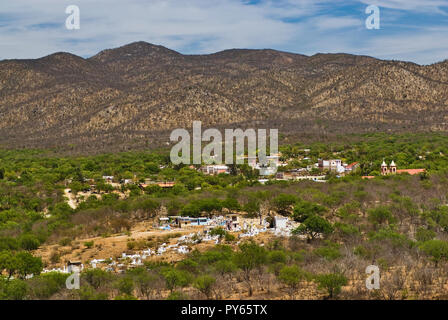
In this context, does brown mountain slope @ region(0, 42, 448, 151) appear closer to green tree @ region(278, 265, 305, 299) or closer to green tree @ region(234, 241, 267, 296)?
green tree @ region(234, 241, 267, 296)

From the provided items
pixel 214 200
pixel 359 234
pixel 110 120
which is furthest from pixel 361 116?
pixel 359 234

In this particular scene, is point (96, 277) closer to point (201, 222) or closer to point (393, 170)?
point (201, 222)

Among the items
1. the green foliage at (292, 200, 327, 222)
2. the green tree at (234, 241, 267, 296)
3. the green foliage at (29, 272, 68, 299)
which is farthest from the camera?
the green foliage at (292, 200, 327, 222)

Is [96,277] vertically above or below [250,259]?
below

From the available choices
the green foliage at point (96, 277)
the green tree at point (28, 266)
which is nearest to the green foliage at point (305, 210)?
the green foliage at point (96, 277)

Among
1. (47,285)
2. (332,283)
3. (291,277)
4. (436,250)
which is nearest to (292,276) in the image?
(291,277)

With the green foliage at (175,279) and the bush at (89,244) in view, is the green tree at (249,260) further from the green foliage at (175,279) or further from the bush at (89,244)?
the bush at (89,244)

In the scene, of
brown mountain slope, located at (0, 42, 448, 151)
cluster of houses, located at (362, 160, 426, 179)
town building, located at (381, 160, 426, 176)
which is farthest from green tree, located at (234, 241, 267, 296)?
brown mountain slope, located at (0, 42, 448, 151)

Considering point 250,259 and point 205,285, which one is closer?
point 205,285
